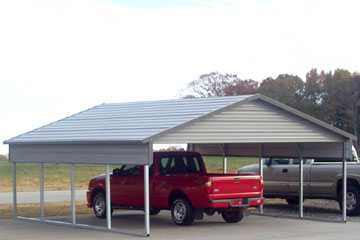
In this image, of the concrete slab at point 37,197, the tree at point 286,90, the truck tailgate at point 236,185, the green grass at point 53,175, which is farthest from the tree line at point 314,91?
the truck tailgate at point 236,185

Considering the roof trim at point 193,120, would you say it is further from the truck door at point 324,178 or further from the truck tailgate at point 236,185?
the truck door at point 324,178

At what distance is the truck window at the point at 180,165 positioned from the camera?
54.7ft

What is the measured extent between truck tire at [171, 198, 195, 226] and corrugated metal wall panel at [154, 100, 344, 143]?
1.75 m

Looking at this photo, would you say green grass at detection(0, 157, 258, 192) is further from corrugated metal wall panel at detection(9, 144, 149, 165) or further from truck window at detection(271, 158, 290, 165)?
corrugated metal wall panel at detection(9, 144, 149, 165)

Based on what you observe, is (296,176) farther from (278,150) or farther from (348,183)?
(348,183)

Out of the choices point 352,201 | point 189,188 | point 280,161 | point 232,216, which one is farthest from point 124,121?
point 352,201

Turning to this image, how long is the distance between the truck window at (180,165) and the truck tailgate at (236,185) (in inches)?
58.1

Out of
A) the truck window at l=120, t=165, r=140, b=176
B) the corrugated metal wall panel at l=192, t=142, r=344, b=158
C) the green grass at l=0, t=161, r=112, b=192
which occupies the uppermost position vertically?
the corrugated metal wall panel at l=192, t=142, r=344, b=158

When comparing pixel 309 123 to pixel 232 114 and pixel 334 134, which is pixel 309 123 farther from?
pixel 232 114

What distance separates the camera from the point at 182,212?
15.8 meters

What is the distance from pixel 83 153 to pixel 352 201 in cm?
780

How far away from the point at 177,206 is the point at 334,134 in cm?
458

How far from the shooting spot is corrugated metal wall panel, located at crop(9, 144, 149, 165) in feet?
46.0

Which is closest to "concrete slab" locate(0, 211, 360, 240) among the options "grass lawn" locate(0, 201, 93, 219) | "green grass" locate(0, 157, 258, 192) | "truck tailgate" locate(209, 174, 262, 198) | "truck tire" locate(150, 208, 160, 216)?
"truck tire" locate(150, 208, 160, 216)
